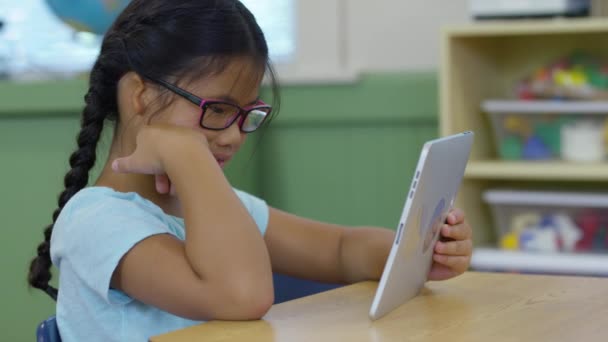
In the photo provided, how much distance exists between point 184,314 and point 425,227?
0.90 ft

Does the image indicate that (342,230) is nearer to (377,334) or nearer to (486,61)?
(377,334)

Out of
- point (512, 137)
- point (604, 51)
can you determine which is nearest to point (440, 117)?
point (512, 137)

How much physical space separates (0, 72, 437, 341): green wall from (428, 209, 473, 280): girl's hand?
1.37 metres

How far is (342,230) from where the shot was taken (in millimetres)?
1401

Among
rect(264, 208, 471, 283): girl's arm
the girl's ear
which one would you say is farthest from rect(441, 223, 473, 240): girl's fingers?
the girl's ear

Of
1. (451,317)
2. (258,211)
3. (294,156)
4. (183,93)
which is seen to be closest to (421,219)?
(451,317)

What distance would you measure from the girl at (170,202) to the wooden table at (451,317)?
0.14 feet

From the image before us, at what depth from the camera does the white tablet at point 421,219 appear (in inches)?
36.6

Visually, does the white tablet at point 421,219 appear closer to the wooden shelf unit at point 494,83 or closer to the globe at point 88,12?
the wooden shelf unit at point 494,83

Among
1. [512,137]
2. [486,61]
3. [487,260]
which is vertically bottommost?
[487,260]

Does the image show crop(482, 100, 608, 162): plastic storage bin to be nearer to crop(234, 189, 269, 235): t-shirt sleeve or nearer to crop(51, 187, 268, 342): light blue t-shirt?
crop(234, 189, 269, 235): t-shirt sleeve

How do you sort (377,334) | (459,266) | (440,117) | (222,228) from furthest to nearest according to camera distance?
(440,117), (459,266), (222,228), (377,334)

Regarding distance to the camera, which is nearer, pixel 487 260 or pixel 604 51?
pixel 487 260

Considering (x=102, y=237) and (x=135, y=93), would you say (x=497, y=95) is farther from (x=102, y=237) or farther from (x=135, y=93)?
(x=102, y=237)
